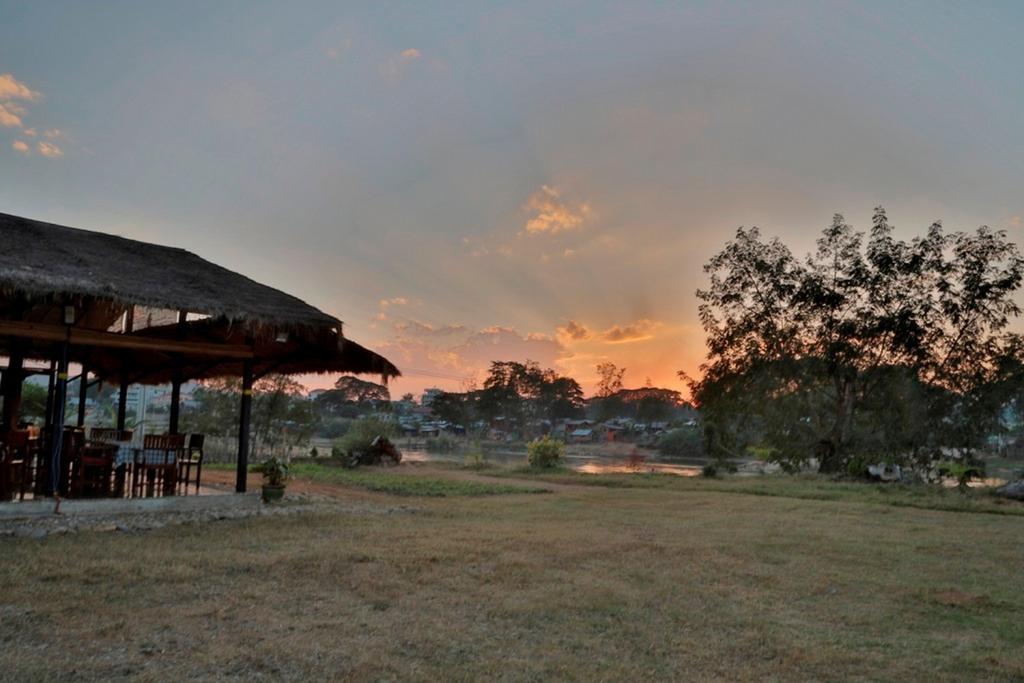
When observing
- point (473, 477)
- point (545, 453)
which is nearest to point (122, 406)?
point (473, 477)

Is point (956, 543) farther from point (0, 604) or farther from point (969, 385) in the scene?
point (969, 385)

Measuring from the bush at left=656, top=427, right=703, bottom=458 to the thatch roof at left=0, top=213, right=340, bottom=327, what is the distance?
119ft

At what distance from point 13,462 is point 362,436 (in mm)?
12737

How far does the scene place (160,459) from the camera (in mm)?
8547

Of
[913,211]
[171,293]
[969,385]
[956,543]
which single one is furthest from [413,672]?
[969,385]

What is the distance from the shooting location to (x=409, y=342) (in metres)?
28.2

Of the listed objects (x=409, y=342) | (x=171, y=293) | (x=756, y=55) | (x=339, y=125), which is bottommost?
(x=171, y=293)

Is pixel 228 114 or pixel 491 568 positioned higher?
pixel 228 114

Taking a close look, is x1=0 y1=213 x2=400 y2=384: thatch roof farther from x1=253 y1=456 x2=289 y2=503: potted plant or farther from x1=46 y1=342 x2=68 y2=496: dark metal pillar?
x1=253 y1=456 x2=289 y2=503: potted plant

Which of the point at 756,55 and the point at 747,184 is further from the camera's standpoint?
the point at 747,184

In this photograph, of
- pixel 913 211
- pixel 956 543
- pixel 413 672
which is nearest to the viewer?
pixel 413 672

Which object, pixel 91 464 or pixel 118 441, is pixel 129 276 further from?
pixel 91 464

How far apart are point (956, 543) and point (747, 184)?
7.20 metres

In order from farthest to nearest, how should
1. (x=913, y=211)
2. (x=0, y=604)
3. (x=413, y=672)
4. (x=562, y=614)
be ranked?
(x=913, y=211)
(x=562, y=614)
(x=0, y=604)
(x=413, y=672)
